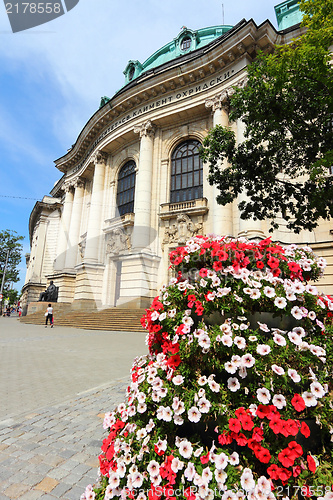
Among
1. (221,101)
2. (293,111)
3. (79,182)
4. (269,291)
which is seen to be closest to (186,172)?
(221,101)

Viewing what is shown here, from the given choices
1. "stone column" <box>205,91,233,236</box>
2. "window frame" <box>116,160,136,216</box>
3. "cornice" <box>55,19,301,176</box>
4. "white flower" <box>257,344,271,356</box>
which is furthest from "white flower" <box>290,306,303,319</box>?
"window frame" <box>116,160,136,216</box>

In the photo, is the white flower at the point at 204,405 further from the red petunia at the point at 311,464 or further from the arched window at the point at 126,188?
the arched window at the point at 126,188

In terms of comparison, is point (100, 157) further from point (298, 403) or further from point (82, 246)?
point (298, 403)

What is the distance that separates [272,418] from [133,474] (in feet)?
3.41

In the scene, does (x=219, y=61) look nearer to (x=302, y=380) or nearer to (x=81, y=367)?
(x=81, y=367)

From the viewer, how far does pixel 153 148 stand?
23422mm

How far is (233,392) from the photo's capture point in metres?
Result: 2.01

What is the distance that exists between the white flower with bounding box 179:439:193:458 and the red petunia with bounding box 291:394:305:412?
2.51 ft

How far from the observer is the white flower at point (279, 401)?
1.84m

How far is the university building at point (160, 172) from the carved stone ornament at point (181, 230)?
0.08m

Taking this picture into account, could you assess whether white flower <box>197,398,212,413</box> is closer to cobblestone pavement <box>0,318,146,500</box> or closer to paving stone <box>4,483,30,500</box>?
cobblestone pavement <box>0,318,146,500</box>

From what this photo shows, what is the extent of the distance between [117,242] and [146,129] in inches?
386

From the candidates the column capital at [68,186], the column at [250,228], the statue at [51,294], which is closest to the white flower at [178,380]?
the column at [250,228]

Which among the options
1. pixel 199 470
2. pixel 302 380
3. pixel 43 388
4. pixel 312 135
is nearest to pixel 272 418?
pixel 302 380
